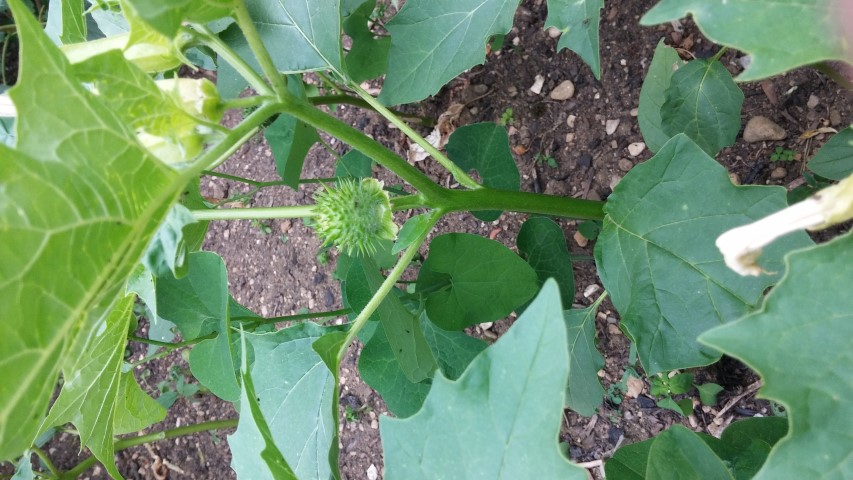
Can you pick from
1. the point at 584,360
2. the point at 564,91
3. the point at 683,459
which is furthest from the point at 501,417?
the point at 564,91

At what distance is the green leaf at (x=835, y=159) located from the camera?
1049mm

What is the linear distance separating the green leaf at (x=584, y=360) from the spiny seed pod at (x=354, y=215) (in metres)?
0.55

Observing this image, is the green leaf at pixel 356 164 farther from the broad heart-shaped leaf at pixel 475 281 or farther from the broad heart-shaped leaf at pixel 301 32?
the broad heart-shaped leaf at pixel 301 32

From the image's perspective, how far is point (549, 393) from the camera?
518mm

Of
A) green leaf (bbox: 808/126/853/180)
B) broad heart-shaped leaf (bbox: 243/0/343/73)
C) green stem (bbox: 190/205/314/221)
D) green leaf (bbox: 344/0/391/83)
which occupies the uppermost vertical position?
broad heart-shaped leaf (bbox: 243/0/343/73)

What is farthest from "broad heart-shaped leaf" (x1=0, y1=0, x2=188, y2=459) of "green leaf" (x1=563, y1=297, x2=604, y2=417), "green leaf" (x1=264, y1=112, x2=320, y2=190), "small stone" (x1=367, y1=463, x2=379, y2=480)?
"small stone" (x1=367, y1=463, x2=379, y2=480)

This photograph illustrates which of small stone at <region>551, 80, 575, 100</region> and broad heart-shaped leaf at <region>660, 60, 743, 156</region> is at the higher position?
broad heart-shaped leaf at <region>660, 60, 743, 156</region>

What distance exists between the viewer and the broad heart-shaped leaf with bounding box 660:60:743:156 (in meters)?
1.19

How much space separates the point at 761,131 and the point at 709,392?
0.58 meters

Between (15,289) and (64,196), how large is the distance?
0.08 m

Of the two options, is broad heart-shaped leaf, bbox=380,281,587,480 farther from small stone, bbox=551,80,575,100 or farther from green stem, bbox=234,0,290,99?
small stone, bbox=551,80,575,100

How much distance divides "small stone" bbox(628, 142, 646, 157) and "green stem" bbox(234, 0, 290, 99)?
1062 mm

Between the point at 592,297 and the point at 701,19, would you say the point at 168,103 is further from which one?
the point at 592,297

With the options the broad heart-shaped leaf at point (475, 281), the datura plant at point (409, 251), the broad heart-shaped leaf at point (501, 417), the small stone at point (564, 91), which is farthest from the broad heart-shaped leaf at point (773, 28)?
the small stone at point (564, 91)
